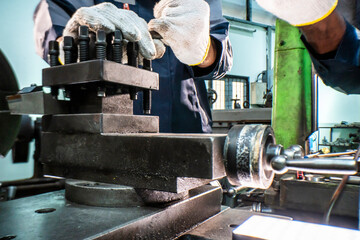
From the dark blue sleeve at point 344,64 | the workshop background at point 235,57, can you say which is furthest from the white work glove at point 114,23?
the workshop background at point 235,57

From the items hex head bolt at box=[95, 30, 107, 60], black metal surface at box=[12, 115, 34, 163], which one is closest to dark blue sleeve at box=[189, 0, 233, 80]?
hex head bolt at box=[95, 30, 107, 60]

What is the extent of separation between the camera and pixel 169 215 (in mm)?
666

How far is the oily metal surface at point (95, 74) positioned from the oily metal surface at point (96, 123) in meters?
0.08

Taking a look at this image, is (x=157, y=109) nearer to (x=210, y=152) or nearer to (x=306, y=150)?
(x=210, y=152)

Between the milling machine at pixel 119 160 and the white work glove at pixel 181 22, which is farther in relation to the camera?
the white work glove at pixel 181 22

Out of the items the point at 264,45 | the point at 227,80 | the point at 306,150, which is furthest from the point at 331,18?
the point at 264,45

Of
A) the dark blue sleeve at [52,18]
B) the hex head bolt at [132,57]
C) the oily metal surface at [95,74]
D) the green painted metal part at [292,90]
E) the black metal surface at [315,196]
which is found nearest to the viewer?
the oily metal surface at [95,74]

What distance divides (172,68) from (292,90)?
40.0 inches

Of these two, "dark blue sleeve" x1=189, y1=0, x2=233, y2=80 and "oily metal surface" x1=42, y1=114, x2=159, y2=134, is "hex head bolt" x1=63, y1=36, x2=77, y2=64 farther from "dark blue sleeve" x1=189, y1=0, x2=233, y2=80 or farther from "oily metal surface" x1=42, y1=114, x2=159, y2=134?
"dark blue sleeve" x1=189, y1=0, x2=233, y2=80

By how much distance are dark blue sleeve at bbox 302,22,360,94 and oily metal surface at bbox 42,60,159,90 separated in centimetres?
81

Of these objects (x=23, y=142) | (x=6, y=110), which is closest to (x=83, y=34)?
(x=6, y=110)

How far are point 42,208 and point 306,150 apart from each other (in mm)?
1728

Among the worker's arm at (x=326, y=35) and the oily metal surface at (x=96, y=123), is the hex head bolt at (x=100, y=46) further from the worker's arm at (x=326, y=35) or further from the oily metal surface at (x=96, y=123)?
the worker's arm at (x=326, y=35)

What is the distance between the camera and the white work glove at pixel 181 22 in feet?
3.23
